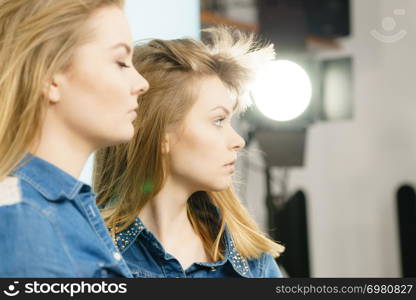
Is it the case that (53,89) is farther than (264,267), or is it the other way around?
(264,267)

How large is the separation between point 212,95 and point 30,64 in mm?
356

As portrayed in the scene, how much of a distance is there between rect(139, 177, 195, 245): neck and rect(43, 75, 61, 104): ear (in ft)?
1.00

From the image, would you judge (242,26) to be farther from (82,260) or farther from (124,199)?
(82,260)

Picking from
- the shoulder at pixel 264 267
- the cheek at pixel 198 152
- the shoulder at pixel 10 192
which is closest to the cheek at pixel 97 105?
the shoulder at pixel 10 192

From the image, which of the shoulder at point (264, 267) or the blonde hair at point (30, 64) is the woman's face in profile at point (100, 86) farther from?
the shoulder at point (264, 267)

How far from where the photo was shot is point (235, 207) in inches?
43.9

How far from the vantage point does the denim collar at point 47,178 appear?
2.52 ft

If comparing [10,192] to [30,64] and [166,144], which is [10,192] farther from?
[166,144]

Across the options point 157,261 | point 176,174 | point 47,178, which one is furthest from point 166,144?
point 47,178

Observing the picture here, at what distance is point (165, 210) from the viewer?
1.05m

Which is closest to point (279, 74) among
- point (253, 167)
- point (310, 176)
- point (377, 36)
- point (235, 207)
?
point (235, 207)

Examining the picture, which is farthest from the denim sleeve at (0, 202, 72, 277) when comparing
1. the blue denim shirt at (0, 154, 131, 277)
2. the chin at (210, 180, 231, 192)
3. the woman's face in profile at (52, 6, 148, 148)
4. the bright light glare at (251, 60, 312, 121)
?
the bright light glare at (251, 60, 312, 121)

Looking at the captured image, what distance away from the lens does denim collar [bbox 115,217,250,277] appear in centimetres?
101

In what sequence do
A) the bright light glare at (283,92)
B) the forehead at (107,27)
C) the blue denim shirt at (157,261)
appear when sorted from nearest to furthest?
the forehead at (107,27)
the blue denim shirt at (157,261)
the bright light glare at (283,92)
